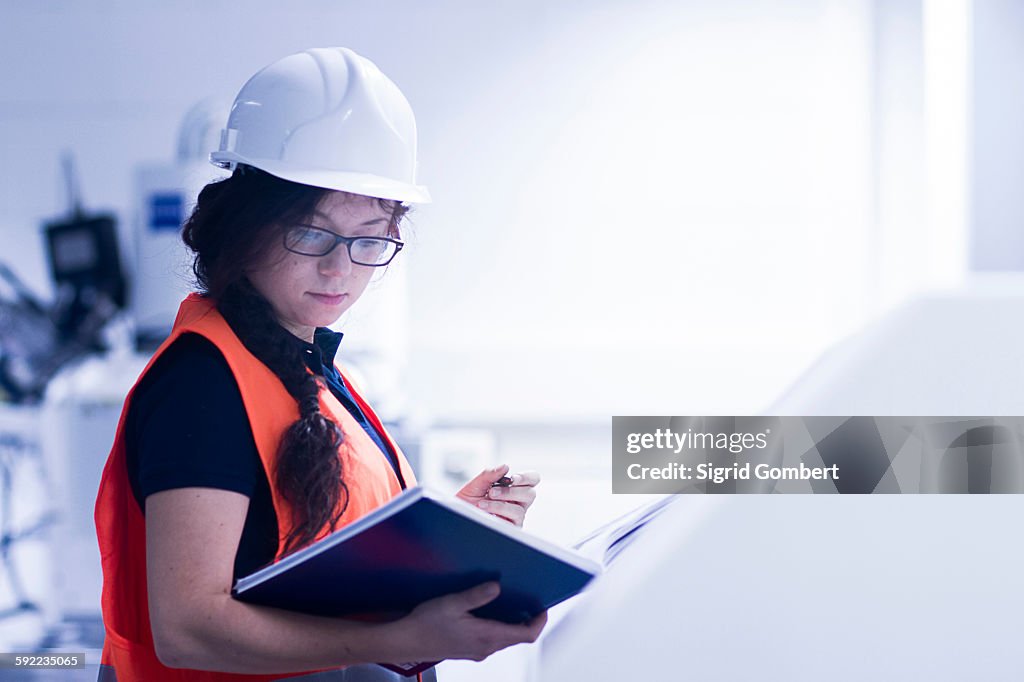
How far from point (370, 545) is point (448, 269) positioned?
146 centimetres

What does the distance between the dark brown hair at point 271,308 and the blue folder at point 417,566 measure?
8cm

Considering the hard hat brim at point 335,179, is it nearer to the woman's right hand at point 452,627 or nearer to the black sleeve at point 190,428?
the black sleeve at point 190,428

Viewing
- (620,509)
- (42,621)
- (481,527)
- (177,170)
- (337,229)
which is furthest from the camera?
(177,170)

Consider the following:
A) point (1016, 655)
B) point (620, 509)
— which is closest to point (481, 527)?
point (1016, 655)

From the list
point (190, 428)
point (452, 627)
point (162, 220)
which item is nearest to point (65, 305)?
Answer: point (162, 220)

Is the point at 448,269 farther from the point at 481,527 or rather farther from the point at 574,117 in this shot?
the point at 481,527

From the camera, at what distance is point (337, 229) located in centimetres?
95

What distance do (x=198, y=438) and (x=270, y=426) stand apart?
10 centimetres

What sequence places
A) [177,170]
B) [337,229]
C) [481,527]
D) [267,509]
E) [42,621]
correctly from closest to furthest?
[481,527] → [267,509] → [337,229] → [42,621] → [177,170]

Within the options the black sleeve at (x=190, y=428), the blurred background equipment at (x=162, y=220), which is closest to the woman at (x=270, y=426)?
the black sleeve at (x=190, y=428)

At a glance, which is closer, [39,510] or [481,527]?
[481,527]

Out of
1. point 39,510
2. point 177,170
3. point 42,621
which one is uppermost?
point 177,170

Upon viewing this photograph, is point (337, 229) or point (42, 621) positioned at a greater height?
point (337, 229)

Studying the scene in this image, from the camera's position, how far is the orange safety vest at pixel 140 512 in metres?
0.84
